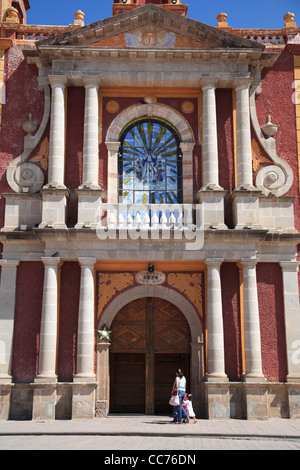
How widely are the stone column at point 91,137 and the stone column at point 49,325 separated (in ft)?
9.28

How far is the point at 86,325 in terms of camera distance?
18.5m

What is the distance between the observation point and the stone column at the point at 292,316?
18.8m

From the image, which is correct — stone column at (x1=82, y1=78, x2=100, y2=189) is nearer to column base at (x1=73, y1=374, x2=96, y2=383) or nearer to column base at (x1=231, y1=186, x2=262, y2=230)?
column base at (x1=231, y1=186, x2=262, y2=230)

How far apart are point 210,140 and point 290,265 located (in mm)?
4703

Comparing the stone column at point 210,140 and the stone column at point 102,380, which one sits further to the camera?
the stone column at point 210,140

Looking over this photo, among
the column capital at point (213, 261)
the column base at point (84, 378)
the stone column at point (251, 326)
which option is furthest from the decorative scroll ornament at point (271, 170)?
the column base at point (84, 378)

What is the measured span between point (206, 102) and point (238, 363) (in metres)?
8.36

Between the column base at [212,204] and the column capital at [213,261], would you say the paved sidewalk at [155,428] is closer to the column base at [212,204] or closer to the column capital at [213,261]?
the column capital at [213,261]

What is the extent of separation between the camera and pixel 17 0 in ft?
82.1

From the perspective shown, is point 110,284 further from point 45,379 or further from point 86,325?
point 45,379

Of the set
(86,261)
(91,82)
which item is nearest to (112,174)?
(91,82)

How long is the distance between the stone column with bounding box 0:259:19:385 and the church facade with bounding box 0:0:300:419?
0.04m

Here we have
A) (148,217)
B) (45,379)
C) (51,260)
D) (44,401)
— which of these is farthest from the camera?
(148,217)

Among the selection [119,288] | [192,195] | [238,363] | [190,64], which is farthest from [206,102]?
[238,363]
